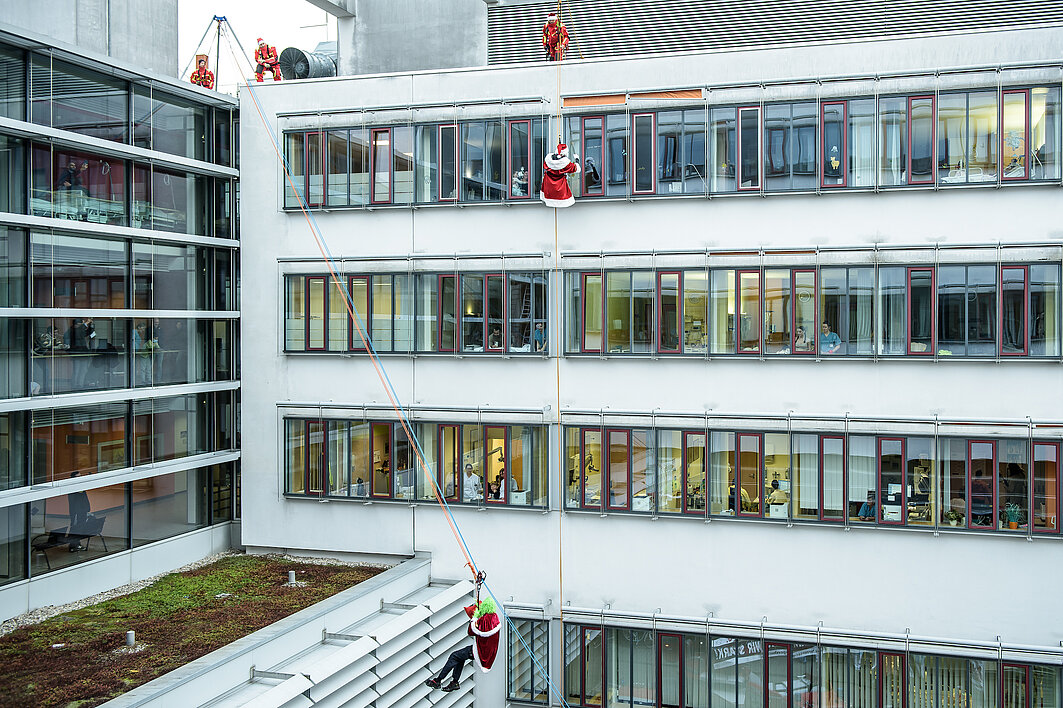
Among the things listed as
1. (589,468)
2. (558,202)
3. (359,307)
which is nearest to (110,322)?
(359,307)

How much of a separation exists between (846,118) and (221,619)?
14.5 metres

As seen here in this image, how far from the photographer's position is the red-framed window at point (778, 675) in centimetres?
1802

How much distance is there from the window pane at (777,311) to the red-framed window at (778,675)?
5762 millimetres

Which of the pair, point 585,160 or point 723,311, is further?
point 585,160

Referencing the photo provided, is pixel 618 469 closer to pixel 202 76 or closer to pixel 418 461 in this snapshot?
pixel 418 461

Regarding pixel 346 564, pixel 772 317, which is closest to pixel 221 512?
pixel 346 564

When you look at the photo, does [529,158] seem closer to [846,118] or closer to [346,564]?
[846,118]

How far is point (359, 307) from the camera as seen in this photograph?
20.3 metres

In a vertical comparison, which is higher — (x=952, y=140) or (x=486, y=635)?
(x=952, y=140)

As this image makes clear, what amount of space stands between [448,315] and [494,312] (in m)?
1.01

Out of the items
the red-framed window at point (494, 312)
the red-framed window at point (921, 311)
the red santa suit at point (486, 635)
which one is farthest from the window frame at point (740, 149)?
the red santa suit at point (486, 635)

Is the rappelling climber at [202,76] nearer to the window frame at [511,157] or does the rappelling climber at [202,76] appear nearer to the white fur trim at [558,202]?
the window frame at [511,157]

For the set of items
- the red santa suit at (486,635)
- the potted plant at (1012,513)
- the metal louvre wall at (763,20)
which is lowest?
the red santa suit at (486,635)

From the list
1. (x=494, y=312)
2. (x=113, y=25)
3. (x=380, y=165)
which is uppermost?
(x=113, y=25)
